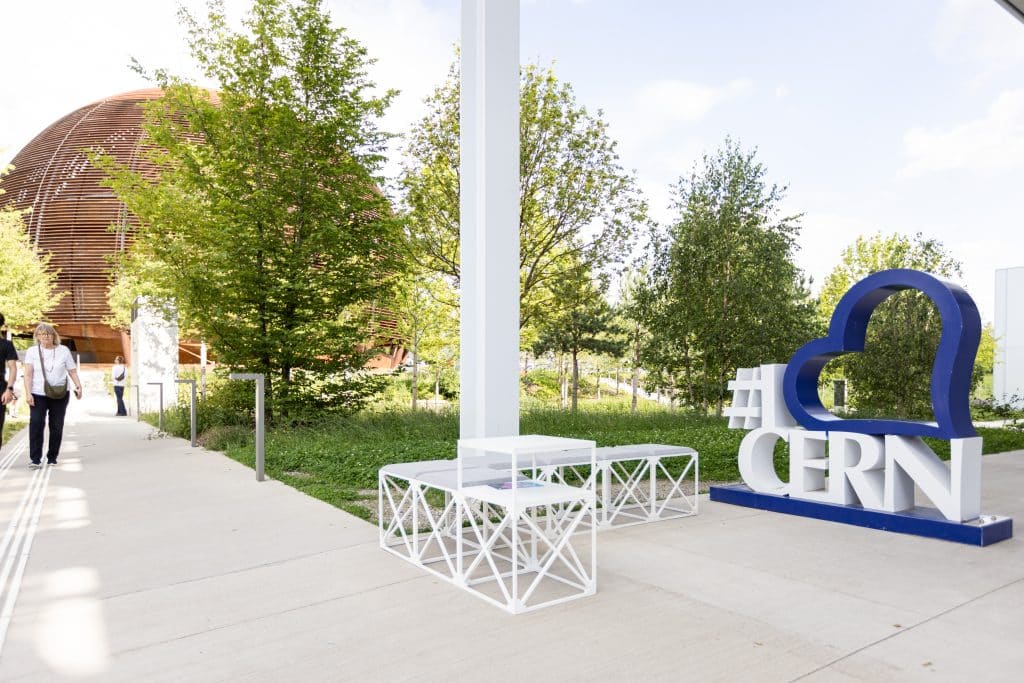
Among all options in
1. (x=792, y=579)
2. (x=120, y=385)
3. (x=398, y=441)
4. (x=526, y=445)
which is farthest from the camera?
(x=120, y=385)

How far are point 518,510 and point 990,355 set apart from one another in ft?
92.0

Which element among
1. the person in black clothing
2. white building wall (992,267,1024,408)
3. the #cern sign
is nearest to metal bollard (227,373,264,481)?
the person in black clothing

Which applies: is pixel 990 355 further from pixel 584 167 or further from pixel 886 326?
pixel 584 167

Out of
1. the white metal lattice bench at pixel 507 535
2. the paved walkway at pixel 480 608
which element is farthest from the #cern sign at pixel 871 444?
the white metal lattice bench at pixel 507 535

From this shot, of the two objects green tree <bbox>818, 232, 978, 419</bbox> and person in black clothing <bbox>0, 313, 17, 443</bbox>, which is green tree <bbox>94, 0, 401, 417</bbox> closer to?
person in black clothing <bbox>0, 313, 17, 443</bbox>

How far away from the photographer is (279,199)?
1184cm

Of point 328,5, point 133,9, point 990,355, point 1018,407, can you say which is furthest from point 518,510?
point 133,9

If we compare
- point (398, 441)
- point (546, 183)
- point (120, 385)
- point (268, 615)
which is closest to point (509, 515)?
point (268, 615)

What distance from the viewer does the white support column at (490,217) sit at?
5.45m

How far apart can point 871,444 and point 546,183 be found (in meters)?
11.6

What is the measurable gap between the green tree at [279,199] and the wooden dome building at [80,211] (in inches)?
1150

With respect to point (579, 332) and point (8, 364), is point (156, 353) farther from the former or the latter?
point (579, 332)

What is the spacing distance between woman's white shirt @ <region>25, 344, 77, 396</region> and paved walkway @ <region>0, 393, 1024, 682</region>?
3.02 metres

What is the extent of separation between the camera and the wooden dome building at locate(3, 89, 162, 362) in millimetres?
40062
